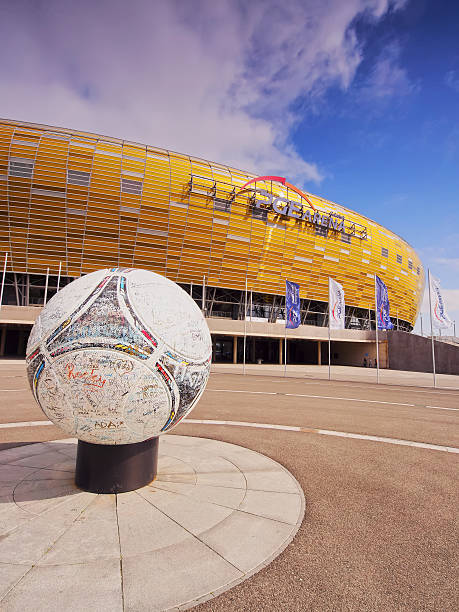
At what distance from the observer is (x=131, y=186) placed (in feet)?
128

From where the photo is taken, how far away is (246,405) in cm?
1216

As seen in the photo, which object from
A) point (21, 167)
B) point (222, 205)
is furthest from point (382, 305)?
point (21, 167)

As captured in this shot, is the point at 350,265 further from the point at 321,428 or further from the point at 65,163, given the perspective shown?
the point at 321,428

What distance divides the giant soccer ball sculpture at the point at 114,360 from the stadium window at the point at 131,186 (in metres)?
37.9

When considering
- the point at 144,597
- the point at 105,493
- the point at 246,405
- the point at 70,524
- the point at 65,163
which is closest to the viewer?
the point at 144,597

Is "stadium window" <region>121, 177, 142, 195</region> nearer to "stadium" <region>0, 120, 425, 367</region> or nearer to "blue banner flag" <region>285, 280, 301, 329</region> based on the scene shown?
"stadium" <region>0, 120, 425, 367</region>

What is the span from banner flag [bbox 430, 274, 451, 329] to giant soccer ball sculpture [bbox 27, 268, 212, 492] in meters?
21.4

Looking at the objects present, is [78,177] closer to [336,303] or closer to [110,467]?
[336,303]

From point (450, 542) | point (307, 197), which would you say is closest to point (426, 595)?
point (450, 542)

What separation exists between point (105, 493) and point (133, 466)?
0.46 metres

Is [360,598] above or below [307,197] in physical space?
below

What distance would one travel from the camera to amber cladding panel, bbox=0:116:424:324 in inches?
1444

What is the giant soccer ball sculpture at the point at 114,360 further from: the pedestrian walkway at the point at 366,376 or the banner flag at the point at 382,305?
the banner flag at the point at 382,305

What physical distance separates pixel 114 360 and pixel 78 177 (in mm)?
39685
